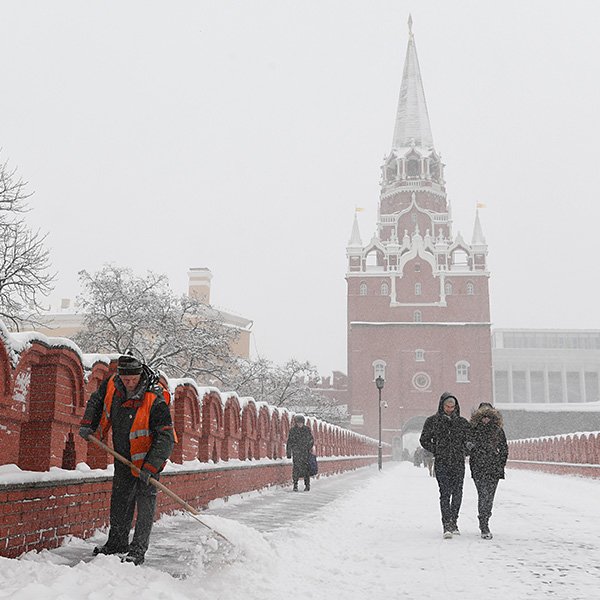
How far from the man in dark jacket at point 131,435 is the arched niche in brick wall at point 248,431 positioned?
749cm

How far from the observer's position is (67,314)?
58969 mm

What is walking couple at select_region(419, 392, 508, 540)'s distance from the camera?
26.2 feet

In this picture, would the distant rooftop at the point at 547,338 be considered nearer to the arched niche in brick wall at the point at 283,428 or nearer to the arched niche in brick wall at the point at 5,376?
the arched niche in brick wall at the point at 283,428

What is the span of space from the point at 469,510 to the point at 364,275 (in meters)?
51.1

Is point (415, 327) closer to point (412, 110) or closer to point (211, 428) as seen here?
point (412, 110)

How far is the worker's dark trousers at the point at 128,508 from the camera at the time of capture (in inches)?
215

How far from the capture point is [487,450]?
8086mm

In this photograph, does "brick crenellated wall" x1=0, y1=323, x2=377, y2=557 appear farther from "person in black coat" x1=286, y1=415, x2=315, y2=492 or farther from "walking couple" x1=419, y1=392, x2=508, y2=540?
"person in black coat" x1=286, y1=415, x2=315, y2=492

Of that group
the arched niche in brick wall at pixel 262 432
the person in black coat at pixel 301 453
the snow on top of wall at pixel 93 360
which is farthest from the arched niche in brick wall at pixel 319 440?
the snow on top of wall at pixel 93 360

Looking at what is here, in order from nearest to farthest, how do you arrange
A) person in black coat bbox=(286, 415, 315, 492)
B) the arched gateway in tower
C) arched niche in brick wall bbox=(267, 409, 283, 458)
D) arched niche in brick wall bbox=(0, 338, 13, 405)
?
arched niche in brick wall bbox=(0, 338, 13, 405)
person in black coat bbox=(286, 415, 315, 492)
arched niche in brick wall bbox=(267, 409, 283, 458)
the arched gateway in tower

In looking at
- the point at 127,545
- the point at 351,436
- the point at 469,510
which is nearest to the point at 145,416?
the point at 127,545

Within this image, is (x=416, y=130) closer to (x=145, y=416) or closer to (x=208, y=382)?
(x=208, y=382)

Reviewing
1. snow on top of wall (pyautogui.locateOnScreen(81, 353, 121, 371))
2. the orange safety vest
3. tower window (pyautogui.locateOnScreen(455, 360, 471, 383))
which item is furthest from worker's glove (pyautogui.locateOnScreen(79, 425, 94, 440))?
tower window (pyautogui.locateOnScreen(455, 360, 471, 383))

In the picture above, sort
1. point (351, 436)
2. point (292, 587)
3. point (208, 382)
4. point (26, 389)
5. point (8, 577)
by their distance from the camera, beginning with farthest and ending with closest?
point (208, 382), point (351, 436), point (26, 389), point (292, 587), point (8, 577)
